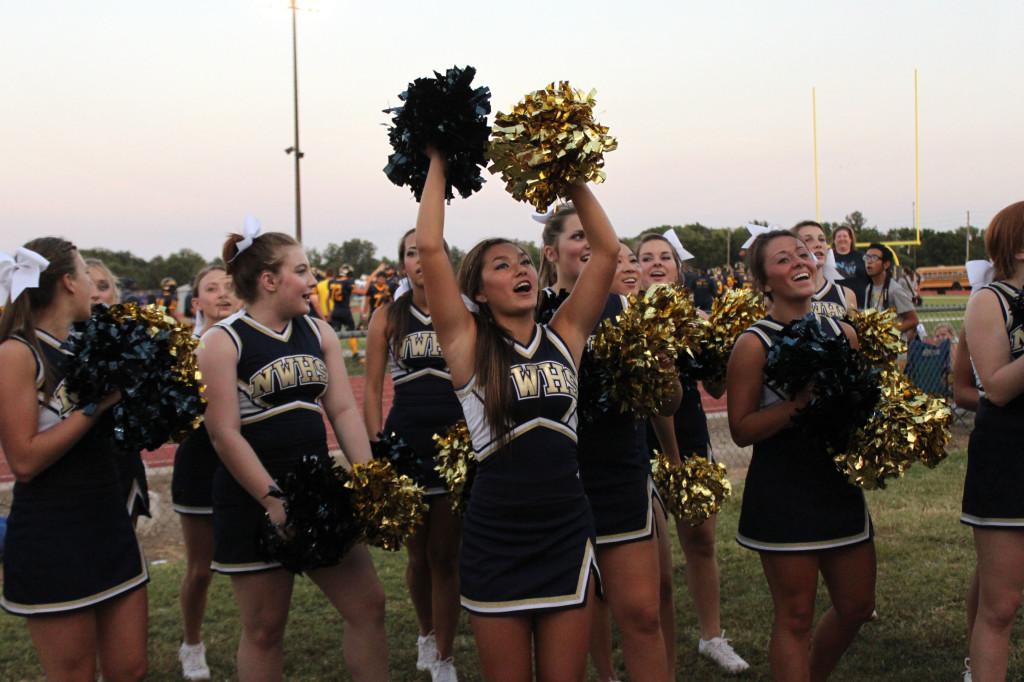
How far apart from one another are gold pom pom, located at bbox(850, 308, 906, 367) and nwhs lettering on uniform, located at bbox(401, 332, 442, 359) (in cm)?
183

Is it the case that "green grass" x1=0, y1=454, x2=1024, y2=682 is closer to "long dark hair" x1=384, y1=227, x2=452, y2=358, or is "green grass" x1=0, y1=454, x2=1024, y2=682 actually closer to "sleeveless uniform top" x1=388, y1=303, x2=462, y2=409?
"sleeveless uniform top" x1=388, y1=303, x2=462, y2=409

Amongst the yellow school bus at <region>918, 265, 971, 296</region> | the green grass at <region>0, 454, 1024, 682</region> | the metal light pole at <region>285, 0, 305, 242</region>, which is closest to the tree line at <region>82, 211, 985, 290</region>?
the yellow school bus at <region>918, 265, 971, 296</region>

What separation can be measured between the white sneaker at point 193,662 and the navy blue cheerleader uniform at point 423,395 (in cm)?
131

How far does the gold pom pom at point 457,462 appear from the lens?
3.24m

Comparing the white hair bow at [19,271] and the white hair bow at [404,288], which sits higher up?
the white hair bow at [19,271]

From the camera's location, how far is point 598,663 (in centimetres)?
382

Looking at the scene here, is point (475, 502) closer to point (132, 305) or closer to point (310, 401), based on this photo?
point (310, 401)

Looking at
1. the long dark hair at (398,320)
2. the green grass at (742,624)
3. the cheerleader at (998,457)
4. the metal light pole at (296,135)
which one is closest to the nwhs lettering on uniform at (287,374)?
the long dark hair at (398,320)

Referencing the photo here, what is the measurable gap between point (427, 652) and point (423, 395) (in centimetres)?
120

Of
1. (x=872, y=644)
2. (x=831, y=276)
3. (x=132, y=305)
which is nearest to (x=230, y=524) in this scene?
(x=132, y=305)

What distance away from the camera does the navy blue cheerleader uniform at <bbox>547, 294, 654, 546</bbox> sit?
3309mm

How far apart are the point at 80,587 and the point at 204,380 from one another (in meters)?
0.76

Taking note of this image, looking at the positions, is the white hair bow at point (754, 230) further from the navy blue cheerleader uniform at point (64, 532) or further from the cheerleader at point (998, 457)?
the navy blue cheerleader uniform at point (64, 532)

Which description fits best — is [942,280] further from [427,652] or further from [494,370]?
[494,370]
